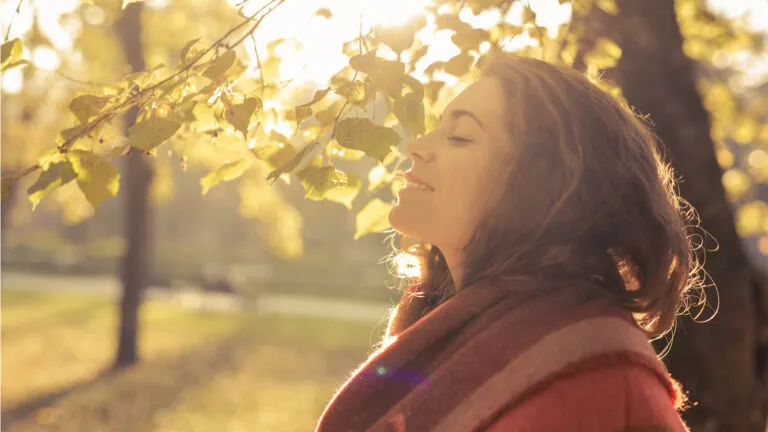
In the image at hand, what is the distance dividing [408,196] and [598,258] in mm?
523

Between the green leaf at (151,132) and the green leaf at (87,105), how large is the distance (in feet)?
0.66

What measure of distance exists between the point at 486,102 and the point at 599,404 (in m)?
0.87

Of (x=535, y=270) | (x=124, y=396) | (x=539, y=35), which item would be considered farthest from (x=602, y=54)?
(x=124, y=396)

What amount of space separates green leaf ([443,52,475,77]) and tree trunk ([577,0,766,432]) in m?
0.99

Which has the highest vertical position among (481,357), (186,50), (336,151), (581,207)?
(186,50)

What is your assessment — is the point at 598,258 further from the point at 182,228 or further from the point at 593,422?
the point at 182,228

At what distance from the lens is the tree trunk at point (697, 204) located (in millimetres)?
3416

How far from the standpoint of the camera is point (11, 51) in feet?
6.66

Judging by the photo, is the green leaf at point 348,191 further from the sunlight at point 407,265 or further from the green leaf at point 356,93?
the green leaf at point 356,93

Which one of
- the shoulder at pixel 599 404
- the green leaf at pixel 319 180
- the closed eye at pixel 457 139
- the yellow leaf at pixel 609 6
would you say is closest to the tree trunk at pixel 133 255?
the yellow leaf at pixel 609 6

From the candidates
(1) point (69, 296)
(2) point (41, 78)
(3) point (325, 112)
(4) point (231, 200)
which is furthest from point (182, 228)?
(3) point (325, 112)

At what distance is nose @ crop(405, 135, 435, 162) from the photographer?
Answer: 1953 mm

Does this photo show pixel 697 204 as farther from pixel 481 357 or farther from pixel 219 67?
pixel 219 67

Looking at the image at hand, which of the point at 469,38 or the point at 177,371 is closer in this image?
the point at 469,38
